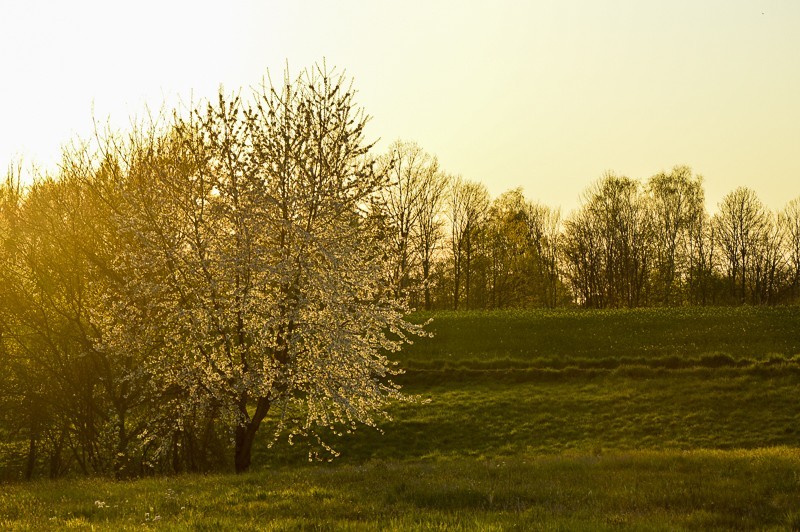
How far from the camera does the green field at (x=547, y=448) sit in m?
12.1

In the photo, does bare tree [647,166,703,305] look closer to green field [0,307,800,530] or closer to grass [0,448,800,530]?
green field [0,307,800,530]

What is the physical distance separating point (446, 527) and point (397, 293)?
11850mm

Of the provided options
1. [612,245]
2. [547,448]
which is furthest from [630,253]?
[547,448]

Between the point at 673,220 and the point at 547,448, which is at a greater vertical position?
the point at 673,220

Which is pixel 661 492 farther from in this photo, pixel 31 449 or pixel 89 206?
pixel 31 449

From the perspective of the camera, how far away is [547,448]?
30.8 meters

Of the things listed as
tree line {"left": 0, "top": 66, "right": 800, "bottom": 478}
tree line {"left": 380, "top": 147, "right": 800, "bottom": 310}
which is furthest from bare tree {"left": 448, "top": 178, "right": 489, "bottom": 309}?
tree line {"left": 0, "top": 66, "right": 800, "bottom": 478}

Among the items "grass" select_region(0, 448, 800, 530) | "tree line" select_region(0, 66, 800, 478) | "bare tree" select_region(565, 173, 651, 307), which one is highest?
"bare tree" select_region(565, 173, 651, 307)

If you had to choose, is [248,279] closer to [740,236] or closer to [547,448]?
[547,448]

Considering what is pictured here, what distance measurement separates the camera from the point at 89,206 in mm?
23266

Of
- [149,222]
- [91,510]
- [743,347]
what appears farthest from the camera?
[743,347]

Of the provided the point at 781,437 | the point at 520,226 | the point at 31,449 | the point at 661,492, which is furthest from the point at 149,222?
the point at 520,226

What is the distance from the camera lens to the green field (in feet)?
39.7

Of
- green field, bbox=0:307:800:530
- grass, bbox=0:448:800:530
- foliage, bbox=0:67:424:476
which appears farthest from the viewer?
foliage, bbox=0:67:424:476
